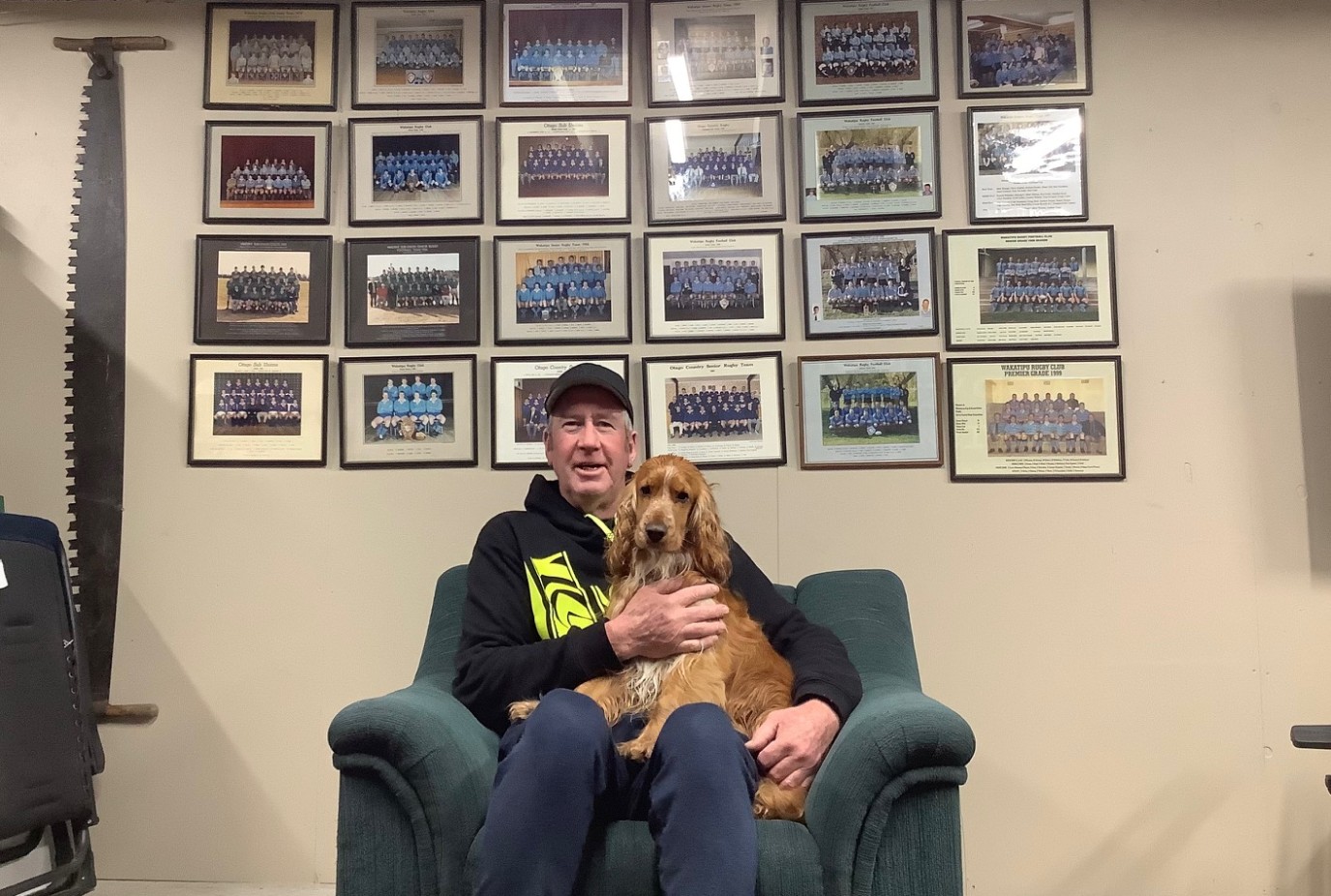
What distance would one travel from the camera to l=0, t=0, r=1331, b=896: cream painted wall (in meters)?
2.46

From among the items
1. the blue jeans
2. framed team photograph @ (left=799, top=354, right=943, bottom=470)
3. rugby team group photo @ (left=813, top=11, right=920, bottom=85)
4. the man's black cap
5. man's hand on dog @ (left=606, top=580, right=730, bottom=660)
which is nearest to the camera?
the blue jeans

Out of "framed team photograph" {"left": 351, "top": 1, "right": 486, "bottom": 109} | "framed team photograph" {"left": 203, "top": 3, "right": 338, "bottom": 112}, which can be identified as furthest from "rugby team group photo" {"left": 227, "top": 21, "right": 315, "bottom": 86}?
"framed team photograph" {"left": 351, "top": 1, "right": 486, "bottom": 109}

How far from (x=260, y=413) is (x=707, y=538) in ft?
4.97

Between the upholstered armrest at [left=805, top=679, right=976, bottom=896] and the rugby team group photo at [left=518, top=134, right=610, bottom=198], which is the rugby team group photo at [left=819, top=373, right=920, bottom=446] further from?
the upholstered armrest at [left=805, top=679, right=976, bottom=896]

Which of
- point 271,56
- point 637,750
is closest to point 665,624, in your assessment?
point 637,750

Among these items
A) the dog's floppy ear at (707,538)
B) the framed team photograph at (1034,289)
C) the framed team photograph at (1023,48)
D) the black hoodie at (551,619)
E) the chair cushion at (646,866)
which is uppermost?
the framed team photograph at (1023,48)

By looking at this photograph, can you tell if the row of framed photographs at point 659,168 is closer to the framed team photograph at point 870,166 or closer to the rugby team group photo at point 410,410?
the framed team photograph at point 870,166

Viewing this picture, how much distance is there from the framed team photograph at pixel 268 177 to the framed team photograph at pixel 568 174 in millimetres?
539

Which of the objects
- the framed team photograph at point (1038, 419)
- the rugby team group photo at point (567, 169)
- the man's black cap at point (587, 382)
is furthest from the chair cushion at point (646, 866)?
the rugby team group photo at point (567, 169)

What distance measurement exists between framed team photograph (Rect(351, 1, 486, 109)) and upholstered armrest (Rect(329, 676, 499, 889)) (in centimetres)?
189

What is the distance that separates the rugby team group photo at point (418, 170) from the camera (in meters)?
2.70

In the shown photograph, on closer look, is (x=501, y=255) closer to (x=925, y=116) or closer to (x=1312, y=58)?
(x=925, y=116)

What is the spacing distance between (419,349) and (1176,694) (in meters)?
2.28

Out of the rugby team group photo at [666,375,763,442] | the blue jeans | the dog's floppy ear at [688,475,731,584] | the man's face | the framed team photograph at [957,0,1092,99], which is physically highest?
the framed team photograph at [957,0,1092,99]
